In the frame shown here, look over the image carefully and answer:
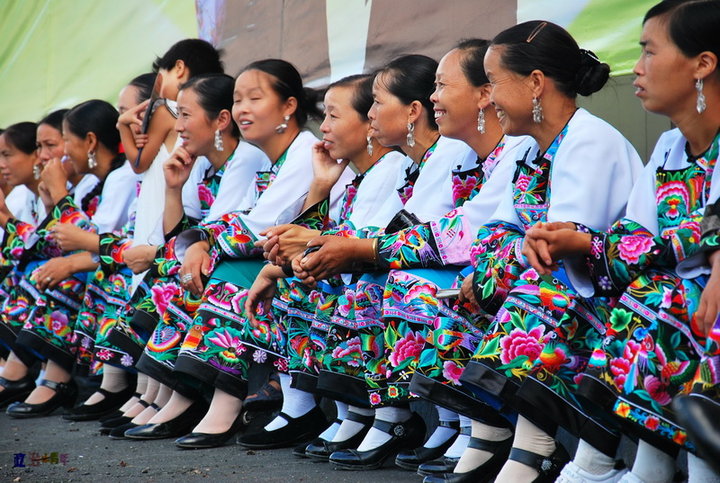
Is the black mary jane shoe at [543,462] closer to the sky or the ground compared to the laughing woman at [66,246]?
closer to the ground

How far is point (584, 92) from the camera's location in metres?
2.79

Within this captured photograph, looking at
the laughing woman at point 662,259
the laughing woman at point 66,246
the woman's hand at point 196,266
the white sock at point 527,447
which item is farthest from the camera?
the laughing woman at point 66,246

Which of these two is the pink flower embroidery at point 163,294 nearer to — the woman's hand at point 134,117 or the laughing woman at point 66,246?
the laughing woman at point 66,246

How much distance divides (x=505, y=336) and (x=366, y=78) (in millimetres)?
1543

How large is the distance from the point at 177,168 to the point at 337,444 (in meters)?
1.47

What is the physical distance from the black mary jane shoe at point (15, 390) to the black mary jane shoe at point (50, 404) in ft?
0.75

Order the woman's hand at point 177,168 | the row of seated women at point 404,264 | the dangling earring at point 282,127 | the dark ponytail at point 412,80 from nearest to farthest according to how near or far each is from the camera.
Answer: the row of seated women at point 404,264, the dark ponytail at point 412,80, the dangling earring at point 282,127, the woman's hand at point 177,168

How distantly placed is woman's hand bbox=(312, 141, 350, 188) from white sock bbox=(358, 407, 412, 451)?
0.92 meters

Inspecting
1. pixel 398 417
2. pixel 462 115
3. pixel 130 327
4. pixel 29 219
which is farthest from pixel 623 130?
pixel 29 219

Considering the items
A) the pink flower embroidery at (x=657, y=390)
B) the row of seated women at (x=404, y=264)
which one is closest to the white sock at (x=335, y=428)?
the row of seated women at (x=404, y=264)

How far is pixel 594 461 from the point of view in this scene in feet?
7.68

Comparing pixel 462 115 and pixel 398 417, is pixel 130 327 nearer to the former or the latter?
pixel 398 417

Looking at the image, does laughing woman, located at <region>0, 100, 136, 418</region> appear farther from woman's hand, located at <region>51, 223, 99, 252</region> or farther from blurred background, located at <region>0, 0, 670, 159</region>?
blurred background, located at <region>0, 0, 670, 159</region>

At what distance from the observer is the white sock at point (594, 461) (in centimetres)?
234
